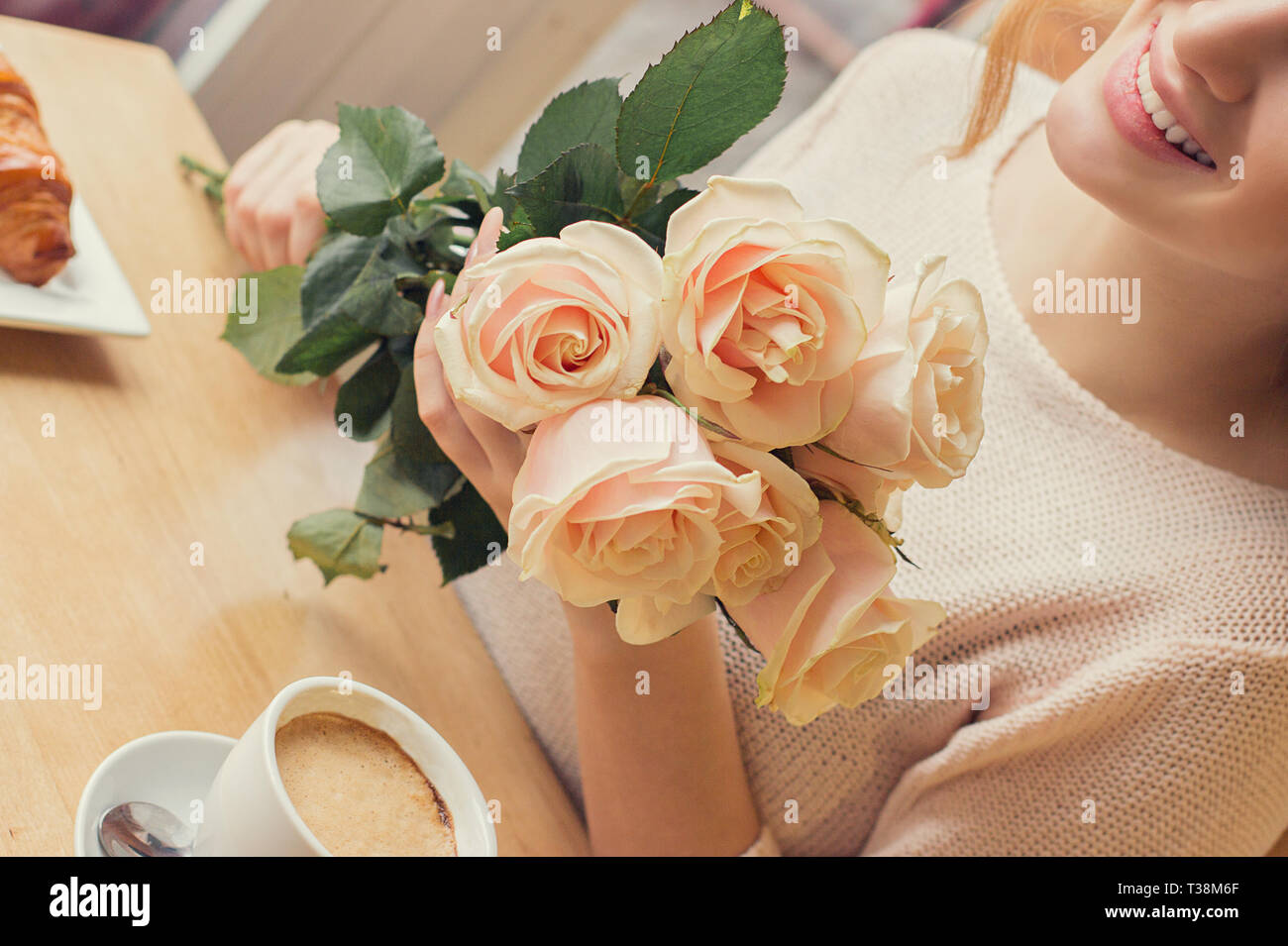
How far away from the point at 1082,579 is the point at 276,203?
679 mm

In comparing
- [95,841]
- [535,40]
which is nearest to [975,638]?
[95,841]

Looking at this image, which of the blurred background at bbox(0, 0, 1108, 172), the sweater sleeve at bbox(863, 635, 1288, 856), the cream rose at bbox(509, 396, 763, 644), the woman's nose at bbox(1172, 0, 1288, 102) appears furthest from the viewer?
the blurred background at bbox(0, 0, 1108, 172)

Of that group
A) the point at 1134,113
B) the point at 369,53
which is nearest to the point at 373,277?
the point at 1134,113

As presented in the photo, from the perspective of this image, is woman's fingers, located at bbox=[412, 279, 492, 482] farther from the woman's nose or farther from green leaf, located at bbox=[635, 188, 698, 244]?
the woman's nose

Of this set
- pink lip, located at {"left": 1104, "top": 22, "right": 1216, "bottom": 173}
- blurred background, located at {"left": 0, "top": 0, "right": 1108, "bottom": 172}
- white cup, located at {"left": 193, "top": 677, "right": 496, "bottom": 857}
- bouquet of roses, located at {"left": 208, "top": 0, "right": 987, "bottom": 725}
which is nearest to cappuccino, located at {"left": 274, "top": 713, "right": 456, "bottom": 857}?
white cup, located at {"left": 193, "top": 677, "right": 496, "bottom": 857}

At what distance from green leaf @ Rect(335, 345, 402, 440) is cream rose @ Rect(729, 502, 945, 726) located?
30 cm

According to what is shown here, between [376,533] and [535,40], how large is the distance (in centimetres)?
92

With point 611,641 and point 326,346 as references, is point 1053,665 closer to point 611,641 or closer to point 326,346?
point 611,641

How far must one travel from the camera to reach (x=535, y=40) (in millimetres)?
1276

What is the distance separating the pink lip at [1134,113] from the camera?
0.59m

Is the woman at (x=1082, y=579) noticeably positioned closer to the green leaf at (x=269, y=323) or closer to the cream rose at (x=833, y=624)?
the green leaf at (x=269, y=323)

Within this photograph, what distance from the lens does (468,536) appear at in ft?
1.90

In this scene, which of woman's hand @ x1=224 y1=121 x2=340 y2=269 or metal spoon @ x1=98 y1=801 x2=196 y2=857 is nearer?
metal spoon @ x1=98 y1=801 x2=196 y2=857

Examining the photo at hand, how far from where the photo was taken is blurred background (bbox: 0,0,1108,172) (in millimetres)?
1166
